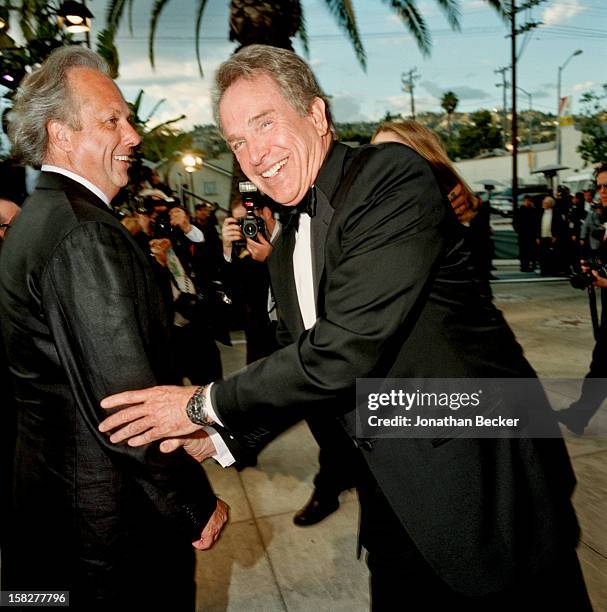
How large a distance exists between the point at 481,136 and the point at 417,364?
256 ft

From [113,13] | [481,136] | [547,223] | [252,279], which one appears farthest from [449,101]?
[252,279]

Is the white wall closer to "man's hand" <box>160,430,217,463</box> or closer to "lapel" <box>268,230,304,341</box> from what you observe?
"lapel" <box>268,230,304,341</box>

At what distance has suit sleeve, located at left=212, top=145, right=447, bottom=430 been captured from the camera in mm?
1213

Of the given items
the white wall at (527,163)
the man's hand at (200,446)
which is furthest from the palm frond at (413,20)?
the white wall at (527,163)

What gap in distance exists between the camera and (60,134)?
4.89 ft

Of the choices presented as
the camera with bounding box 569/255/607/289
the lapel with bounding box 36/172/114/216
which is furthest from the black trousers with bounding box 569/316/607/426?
the lapel with bounding box 36/172/114/216

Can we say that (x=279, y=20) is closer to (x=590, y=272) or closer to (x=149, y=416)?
(x=590, y=272)

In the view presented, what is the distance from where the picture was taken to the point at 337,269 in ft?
4.19

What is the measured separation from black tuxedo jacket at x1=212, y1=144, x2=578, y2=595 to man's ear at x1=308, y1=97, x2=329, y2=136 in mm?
261

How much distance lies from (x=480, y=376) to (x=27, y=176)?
6735 millimetres

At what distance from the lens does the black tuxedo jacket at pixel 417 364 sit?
48.3 inches

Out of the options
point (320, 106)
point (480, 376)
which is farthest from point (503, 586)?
point (320, 106)

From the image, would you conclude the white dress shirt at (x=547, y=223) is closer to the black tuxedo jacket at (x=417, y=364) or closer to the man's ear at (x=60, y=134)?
the black tuxedo jacket at (x=417, y=364)

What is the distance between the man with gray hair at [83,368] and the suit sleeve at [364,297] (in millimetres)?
285
